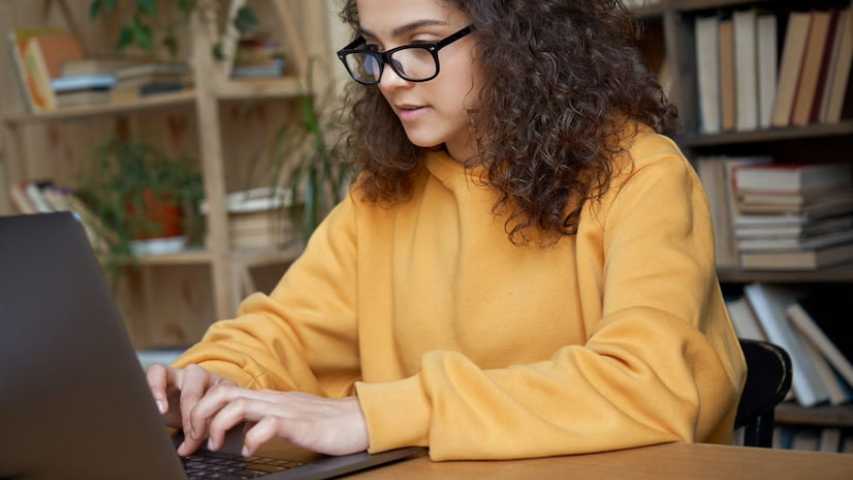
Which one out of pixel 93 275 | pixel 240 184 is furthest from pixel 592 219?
pixel 240 184

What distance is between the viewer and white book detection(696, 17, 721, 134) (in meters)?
2.74

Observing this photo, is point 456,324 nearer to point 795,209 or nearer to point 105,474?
point 105,474

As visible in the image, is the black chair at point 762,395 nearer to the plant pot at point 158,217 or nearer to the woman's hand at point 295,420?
the woman's hand at point 295,420

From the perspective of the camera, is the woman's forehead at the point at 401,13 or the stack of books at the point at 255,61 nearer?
the woman's forehead at the point at 401,13

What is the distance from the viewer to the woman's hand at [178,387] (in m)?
1.31

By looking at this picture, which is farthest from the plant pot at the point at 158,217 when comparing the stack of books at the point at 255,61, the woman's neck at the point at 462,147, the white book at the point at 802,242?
the woman's neck at the point at 462,147

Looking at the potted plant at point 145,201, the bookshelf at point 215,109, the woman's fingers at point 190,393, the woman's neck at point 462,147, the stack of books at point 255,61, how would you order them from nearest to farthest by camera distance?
the woman's fingers at point 190,393, the woman's neck at point 462,147, the bookshelf at point 215,109, the stack of books at point 255,61, the potted plant at point 145,201

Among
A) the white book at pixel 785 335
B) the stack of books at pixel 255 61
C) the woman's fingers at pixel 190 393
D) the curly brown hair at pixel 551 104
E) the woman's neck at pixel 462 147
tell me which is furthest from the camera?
the stack of books at pixel 255 61

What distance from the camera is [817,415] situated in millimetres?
2652

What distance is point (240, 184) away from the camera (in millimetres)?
3865

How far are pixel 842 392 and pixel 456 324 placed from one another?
151 cm

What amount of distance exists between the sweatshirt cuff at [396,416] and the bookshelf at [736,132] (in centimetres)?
163

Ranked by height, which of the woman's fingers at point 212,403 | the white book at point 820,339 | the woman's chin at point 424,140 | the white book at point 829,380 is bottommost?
the white book at point 829,380

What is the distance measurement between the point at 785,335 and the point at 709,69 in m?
0.63
